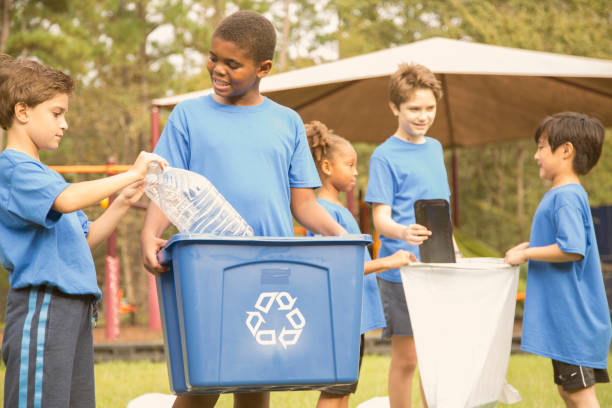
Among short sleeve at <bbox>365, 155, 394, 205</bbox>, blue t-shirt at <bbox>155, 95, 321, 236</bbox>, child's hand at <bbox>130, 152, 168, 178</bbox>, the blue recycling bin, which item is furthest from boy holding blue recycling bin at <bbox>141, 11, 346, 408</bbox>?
short sleeve at <bbox>365, 155, 394, 205</bbox>

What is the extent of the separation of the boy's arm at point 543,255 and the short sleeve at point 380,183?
63 centimetres

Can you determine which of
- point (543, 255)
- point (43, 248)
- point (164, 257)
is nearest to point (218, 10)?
point (543, 255)

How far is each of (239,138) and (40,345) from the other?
0.88m

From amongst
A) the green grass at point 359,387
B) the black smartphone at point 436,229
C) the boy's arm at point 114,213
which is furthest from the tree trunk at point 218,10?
the boy's arm at point 114,213

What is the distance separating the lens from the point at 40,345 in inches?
91.7

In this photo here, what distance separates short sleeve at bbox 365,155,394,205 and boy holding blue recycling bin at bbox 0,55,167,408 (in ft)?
4.60

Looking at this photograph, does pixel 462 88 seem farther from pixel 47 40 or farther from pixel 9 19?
pixel 9 19

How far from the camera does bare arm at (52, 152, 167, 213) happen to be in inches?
86.8

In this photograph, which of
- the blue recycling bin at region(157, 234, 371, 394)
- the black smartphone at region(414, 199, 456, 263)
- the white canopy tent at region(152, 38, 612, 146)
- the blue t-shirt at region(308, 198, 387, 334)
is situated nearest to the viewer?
the blue recycling bin at region(157, 234, 371, 394)

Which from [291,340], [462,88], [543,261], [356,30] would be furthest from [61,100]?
[356,30]

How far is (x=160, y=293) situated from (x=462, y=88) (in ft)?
16.7

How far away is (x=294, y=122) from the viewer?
2553 mm

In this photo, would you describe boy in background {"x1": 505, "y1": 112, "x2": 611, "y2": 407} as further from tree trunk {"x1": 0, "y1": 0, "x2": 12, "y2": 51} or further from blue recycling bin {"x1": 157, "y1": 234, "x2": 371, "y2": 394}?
tree trunk {"x1": 0, "y1": 0, "x2": 12, "y2": 51}

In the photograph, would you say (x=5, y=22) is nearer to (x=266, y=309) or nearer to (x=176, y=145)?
(x=176, y=145)
